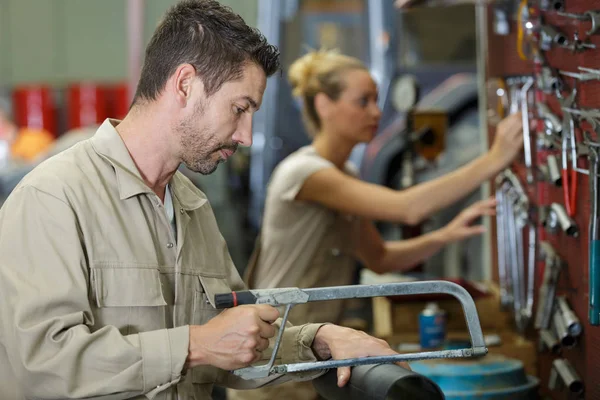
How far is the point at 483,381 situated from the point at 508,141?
65 cm

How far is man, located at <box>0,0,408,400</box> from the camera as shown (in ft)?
4.90

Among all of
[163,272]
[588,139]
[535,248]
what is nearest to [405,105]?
[535,248]

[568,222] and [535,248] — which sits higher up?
[568,222]

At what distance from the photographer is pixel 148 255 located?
1674 mm

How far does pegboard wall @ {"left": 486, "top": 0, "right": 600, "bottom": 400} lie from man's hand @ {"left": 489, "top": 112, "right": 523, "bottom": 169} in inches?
1.4

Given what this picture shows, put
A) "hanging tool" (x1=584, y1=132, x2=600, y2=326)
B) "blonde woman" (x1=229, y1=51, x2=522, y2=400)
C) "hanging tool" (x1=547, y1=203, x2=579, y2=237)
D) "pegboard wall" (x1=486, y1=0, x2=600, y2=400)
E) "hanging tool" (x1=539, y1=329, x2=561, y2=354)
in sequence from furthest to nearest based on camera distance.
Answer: "blonde woman" (x1=229, y1=51, x2=522, y2=400) → "hanging tool" (x1=539, y1=329, x2=561, y2=354) → "hanging tool" (x1=547, y1=203, x2=579, y2=237) → "pegboard wall" (x1=486, y1=0, x2=600, y2=400) → "hanging tool" (x1=584, y1=132, x2=600, y2=326)

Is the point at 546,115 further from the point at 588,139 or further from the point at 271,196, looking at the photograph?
the point at 271,196

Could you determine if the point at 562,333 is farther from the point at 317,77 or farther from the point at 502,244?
the point at 317,77

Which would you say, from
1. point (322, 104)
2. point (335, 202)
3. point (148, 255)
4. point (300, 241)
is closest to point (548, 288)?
point (335, 202)

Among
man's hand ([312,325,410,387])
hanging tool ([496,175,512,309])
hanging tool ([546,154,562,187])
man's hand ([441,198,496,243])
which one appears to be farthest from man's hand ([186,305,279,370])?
man's hand ([441,198,496,243])

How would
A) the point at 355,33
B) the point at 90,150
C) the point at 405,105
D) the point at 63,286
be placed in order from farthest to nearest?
the point at 355,33 → the point at 405,105 → the point at 90,150 → the point at 63,286

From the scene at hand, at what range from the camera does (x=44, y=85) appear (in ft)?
26.7

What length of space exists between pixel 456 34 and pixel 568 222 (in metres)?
4.09

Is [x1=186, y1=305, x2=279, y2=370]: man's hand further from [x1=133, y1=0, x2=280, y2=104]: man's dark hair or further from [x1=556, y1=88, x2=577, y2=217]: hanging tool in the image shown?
→ [x1=556, y1=88, x2=577, y2=217]: hanging tool
